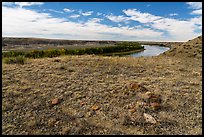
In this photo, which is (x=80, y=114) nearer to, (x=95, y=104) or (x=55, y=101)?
(x=95, y=104)

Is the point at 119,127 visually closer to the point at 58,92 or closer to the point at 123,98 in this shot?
the point at 123,98

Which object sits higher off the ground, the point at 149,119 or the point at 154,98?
the point at 154,98

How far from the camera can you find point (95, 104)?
5473 millimetres

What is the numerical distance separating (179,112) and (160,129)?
0.99 meters

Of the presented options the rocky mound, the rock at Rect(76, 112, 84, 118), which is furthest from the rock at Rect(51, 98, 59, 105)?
the rocky mound

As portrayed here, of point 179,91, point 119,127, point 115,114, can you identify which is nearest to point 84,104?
point 115,114

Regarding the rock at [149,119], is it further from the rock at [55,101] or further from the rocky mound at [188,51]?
the rocky mound at [188,51]

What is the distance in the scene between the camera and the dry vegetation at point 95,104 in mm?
4441

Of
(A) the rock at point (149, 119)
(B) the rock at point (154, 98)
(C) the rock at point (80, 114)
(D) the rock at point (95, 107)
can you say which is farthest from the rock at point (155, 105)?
(C) the rock at point (80, 114)

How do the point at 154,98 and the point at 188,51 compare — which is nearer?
the point at 154,98

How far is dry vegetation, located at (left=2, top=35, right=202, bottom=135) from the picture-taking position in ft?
14.6

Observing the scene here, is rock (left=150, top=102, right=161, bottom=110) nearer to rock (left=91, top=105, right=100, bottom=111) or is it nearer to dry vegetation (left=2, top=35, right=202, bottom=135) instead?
dry vegetation (left=2, top=35, right=202, bottom=135)

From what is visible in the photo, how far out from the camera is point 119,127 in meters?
4.46

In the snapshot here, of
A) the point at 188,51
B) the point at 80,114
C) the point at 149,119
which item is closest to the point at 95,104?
the point at 80,114
